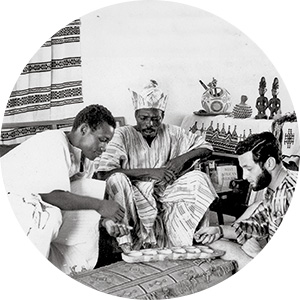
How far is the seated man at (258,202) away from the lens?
267 centimetres

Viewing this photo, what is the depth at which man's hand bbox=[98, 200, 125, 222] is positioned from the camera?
2.57 m

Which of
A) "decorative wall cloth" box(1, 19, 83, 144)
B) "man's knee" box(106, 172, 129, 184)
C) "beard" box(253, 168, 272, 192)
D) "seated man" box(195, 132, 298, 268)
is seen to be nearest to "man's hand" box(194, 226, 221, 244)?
"seated man" box(195, 132, 298, 268)

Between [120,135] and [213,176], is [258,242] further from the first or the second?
[120,135]

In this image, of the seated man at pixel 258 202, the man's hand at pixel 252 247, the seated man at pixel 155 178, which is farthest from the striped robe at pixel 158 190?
the man's hand at pixel 252 247

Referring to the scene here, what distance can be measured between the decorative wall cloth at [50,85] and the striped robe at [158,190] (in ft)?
0.82

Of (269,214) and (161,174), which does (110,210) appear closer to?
(161,174)

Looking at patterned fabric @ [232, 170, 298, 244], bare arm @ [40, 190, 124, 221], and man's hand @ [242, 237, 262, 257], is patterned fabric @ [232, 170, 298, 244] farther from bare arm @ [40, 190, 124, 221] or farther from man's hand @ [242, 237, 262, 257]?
bare arm @ [40, 190, 124, 221]

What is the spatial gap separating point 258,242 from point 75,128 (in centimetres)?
89

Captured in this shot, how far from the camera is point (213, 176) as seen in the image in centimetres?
264

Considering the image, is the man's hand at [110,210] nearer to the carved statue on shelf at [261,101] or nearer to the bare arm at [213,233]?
the bare arm at [213,233]

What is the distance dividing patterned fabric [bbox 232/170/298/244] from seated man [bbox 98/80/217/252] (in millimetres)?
193

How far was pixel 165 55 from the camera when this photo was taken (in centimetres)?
263

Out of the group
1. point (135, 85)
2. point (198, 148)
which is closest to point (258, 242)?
point (198, 148)

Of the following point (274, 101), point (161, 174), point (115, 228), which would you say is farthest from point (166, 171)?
point (274, 101)
